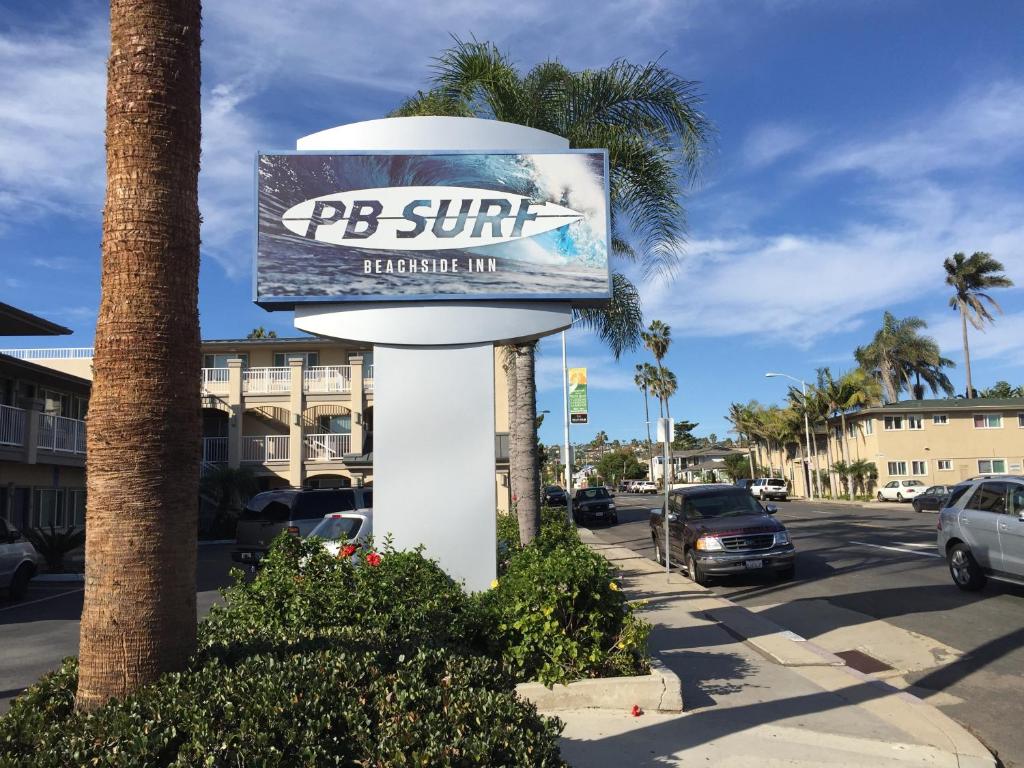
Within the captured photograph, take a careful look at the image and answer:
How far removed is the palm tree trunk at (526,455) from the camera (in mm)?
12508

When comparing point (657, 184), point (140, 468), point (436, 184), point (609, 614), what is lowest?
point (609, 614)

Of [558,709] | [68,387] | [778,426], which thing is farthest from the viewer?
[778,426]

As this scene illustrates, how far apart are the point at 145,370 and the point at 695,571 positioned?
40.9 feet

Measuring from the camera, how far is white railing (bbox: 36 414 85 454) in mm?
24375

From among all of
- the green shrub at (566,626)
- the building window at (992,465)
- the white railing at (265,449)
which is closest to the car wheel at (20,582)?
the green shrub at (566,626)

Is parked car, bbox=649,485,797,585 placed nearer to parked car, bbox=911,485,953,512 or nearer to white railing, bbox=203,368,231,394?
parked car, bbox=911,485,953,512

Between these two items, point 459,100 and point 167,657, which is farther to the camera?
point 459,100

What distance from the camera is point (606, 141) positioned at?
1351 centimetres

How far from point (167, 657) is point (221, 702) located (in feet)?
Answer: 1.61

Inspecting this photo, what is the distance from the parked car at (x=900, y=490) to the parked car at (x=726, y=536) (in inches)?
1322

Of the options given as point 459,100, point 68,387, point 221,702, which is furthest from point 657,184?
point 68,387

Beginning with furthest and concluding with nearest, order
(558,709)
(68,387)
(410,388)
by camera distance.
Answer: (68,387)
(410,388)
(558,709)

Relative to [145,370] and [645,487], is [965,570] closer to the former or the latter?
[145,370]

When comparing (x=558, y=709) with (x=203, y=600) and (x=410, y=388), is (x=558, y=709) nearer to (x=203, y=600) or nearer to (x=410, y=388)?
(x=410, y=388)
